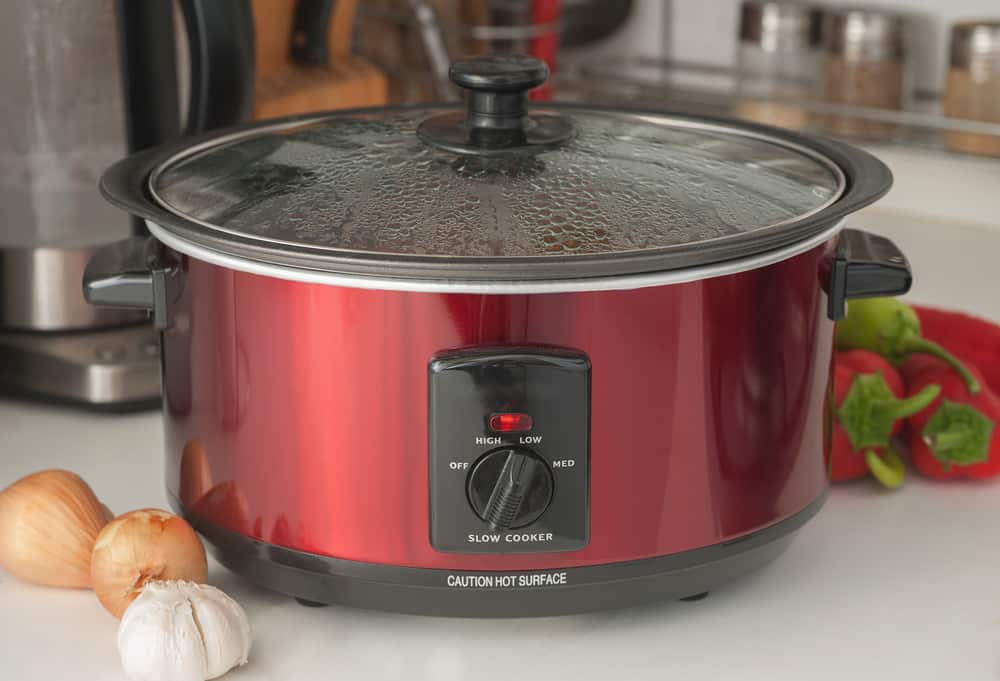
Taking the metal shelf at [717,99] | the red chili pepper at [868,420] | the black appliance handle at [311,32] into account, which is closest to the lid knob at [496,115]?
the red chili pepper at [868,420]

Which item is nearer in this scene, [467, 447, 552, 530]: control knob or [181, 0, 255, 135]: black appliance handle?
[467, 447, 552, 530]: control knob

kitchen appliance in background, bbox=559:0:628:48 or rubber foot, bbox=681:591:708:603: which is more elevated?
kitchen appliance in background, bbox=559:0:628:48

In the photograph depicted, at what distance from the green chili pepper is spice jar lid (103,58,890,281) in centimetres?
20

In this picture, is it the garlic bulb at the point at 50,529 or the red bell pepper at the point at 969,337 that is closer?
the garlic bulb at the point at 50,529

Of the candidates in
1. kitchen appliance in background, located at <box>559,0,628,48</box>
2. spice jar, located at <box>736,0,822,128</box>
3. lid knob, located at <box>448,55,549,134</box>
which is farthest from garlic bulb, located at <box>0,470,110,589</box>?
kitchen appliance in background, located at <box>559,0,628,48</box>

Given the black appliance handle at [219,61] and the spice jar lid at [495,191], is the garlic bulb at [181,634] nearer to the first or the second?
the spice jar lid at [495,191]

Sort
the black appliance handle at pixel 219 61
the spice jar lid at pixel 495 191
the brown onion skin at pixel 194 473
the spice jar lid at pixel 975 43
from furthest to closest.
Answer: the spice jar lid at pixel 975 43 → the black appliance handle at pixel 219 61 → the brown onion skin at pixel 194 473 → the spice jar lid at pixel 495 191

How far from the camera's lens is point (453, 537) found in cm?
82

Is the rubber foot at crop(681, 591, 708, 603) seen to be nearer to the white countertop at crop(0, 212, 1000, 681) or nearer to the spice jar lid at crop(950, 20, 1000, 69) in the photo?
the white countertop at crop(0, 212, 1000, 681)

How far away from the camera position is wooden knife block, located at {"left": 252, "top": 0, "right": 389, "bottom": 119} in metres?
1.46

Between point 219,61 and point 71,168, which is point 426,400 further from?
point 71,168

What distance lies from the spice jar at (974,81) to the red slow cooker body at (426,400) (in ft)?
2.89

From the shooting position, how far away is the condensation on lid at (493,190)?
0.82 metres

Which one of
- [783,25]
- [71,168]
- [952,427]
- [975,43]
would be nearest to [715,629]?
[952,427]
